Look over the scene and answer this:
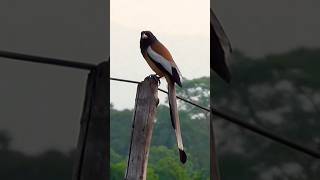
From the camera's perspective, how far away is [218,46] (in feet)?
7.27

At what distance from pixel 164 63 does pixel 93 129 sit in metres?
0.36

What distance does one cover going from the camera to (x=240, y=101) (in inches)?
91.0

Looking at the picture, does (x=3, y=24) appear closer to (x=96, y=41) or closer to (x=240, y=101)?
(x=96, y=41)

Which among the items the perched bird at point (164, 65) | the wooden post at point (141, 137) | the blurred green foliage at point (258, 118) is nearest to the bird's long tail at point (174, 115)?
the perched bird at point (164, 65)

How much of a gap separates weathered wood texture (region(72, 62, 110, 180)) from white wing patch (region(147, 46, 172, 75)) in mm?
249

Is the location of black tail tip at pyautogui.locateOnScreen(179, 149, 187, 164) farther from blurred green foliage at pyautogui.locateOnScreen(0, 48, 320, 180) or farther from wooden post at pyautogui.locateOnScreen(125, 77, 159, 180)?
wooden post at pyautogui.locateOnScreen(125, 77, 159, 180)

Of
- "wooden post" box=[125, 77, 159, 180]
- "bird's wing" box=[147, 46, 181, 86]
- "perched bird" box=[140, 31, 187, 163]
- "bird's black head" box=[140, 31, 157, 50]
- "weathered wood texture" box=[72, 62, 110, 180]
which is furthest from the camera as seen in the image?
"bird's black head" box=[140, 31, 157, 50]

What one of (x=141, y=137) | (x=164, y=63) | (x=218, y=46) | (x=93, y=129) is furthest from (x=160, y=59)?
(x=141, y=137)

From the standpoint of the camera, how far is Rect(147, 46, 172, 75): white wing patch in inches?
80.4

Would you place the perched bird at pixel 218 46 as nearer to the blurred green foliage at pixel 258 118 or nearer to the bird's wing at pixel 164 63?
the blurred green foliage at pixel 258 118

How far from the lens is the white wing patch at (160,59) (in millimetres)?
2041

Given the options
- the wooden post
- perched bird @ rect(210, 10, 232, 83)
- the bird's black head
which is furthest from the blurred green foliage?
the wooden post

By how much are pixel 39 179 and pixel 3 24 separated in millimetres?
451

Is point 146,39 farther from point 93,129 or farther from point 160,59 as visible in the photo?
point 93,129
